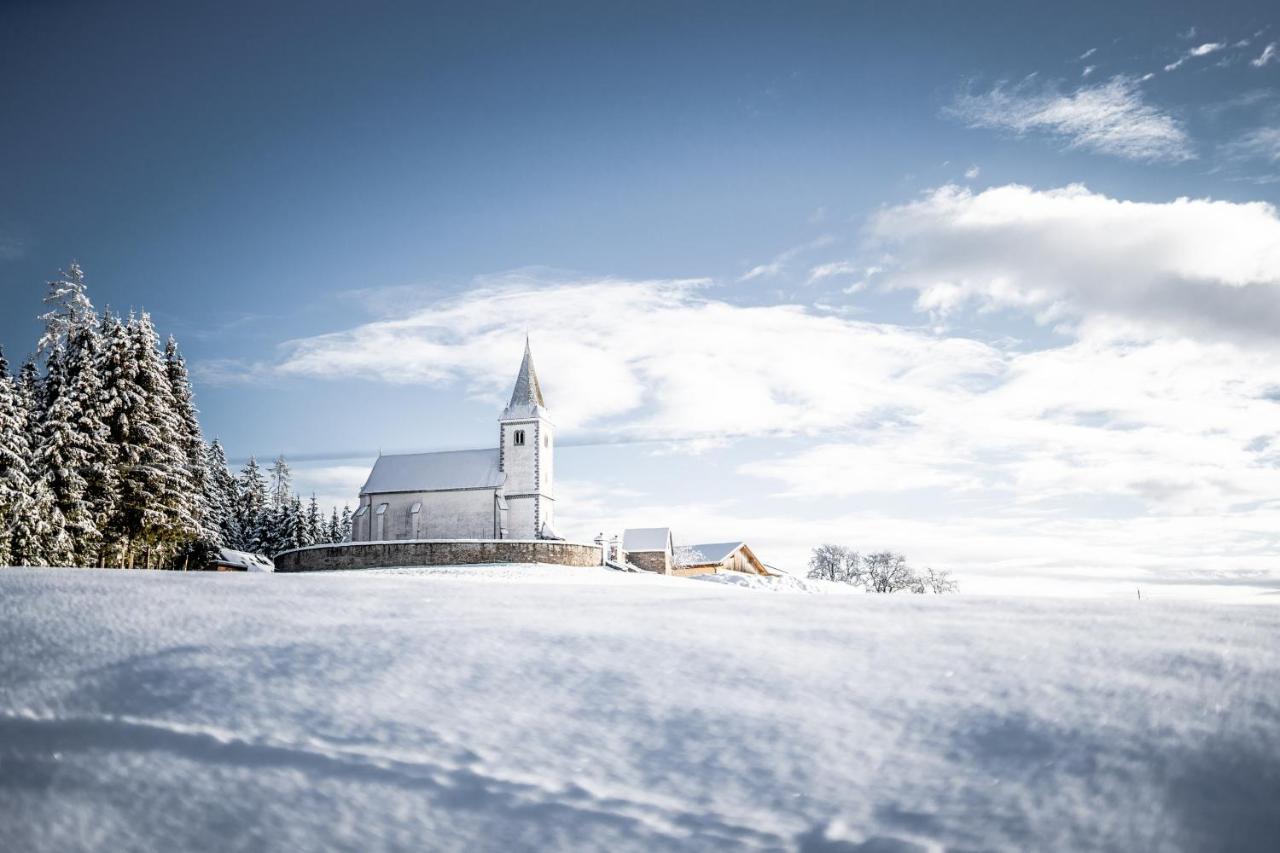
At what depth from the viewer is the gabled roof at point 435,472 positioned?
166 ft

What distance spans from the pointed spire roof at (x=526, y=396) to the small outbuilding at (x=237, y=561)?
16.6m

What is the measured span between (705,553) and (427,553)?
27.4m

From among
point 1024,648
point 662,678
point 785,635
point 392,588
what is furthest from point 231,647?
point 1024,648

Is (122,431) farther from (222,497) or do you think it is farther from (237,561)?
Answer: (222,497)

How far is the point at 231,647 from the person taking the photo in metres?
1.78

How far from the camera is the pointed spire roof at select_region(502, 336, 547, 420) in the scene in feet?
167

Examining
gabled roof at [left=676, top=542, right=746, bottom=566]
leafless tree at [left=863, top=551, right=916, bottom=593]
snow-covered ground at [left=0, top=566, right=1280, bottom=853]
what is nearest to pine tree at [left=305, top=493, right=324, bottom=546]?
gabled roof at [left=676, top=542, right=746, bottom=566]

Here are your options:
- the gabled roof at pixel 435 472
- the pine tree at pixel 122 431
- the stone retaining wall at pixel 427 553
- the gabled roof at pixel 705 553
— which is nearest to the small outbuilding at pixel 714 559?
the gabled roof at pixel 705 553

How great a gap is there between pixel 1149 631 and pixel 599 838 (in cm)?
147

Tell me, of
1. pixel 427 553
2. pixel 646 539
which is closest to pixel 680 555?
pixel 646 539

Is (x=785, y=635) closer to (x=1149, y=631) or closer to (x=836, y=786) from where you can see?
(x=836, y=786)

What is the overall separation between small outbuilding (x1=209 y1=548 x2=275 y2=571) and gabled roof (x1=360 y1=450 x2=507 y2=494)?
25.7 ft

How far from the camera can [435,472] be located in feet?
170

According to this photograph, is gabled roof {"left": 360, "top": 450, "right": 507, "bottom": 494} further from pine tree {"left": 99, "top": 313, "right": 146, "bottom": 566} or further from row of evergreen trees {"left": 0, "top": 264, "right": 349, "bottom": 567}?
pine tree {"left": 99, "top": 313, "right": 146, "bottom": 566}
